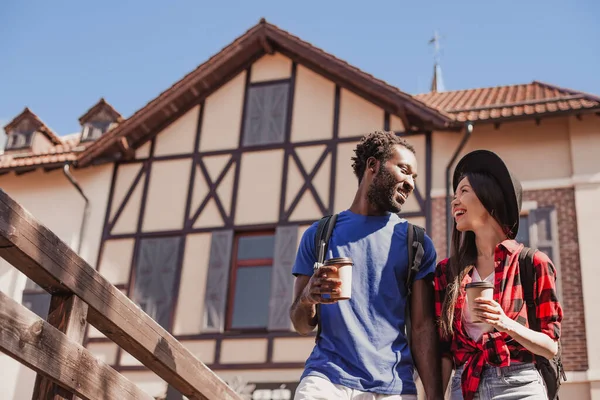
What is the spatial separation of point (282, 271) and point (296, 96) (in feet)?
10.6

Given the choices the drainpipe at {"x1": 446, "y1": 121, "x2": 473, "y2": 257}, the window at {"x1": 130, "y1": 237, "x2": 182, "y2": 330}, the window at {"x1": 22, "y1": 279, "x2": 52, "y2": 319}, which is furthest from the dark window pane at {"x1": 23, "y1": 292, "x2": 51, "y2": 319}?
the drainpipe at {"x1": 446, "y1": 121, "x2": 473, "y2": 257}

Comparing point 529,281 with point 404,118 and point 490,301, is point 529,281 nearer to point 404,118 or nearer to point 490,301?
point 490,301

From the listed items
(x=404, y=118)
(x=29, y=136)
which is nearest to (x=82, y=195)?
(x=29, y=136)

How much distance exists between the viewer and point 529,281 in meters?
2.95

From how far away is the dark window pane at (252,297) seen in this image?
1202cm

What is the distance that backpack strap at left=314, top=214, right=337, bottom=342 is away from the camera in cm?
319

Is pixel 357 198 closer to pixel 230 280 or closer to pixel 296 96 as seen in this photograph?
pixel 230 280

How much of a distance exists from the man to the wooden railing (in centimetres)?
62

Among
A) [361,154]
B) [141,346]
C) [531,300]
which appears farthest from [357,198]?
[141,346]

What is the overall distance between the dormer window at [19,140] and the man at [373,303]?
44.3 ft

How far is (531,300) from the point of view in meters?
2.92

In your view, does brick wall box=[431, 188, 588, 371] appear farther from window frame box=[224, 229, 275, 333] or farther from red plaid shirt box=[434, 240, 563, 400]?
red plaid shirt box=[434, 240, 563, 400]

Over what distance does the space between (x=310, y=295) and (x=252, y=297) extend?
937 centimetres

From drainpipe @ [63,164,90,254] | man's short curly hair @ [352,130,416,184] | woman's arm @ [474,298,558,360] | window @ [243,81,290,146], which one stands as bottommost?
woman's arm @ [474,298,558,360]
